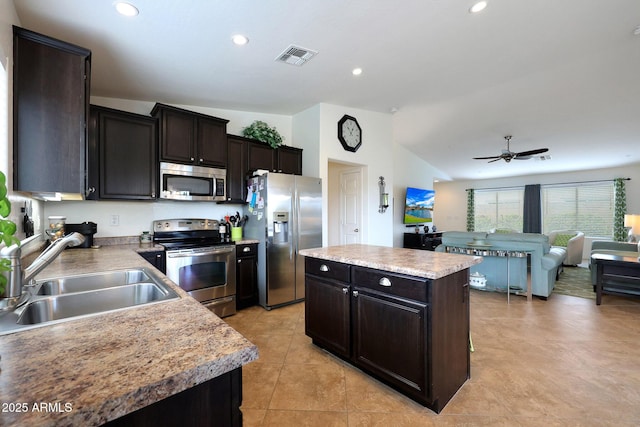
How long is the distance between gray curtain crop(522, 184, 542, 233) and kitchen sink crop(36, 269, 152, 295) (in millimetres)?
9409

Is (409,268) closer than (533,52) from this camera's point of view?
Yes

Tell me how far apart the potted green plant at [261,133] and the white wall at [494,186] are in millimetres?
7805

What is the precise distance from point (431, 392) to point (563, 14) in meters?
3.36

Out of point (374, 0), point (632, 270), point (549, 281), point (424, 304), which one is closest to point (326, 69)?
point (374, 0)

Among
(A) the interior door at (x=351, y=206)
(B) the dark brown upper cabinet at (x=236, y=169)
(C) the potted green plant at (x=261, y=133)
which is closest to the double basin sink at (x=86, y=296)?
(B) the dark brown upper cabinet at (x=236, y=169)

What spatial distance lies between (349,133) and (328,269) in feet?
8.75

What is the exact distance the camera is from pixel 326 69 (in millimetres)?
3031

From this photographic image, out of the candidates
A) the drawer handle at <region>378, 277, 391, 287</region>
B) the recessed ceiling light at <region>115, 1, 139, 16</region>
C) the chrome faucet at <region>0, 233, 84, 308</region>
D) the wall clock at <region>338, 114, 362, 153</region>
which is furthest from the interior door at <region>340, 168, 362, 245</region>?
the chrome faucet at <region>0, 233, 84, 308</region>

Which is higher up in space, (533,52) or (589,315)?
(533,52)

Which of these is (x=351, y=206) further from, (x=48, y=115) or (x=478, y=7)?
(x=48, y=115)

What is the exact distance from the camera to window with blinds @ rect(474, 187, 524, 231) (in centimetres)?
836

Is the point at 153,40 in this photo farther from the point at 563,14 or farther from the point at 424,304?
the point at 563,14

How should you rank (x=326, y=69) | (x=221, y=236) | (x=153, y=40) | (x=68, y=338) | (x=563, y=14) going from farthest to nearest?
(x=221, y=236) < (x=326, y=69) < (x=563, y=14) < (x=153, y=40) < (x=68, y=338)

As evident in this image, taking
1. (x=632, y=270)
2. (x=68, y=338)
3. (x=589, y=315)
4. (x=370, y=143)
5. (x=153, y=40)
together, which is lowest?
(x=589, y=315)
